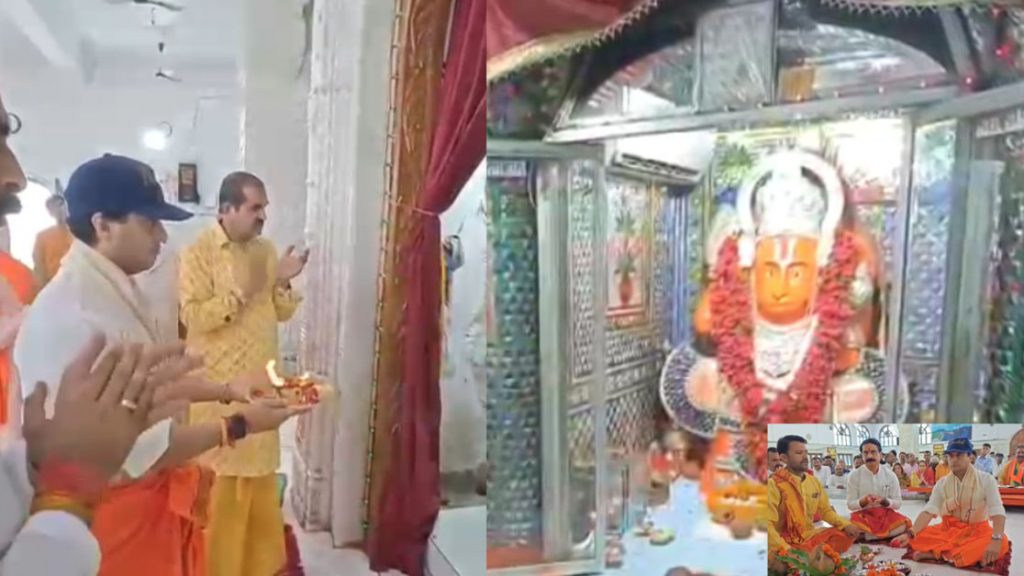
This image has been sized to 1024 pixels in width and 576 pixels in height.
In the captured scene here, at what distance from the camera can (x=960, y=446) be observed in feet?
7.04

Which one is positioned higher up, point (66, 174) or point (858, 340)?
point (66, 174)

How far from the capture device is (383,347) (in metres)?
2.16

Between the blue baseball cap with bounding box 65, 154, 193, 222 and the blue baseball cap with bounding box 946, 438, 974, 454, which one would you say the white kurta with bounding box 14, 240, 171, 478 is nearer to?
the blue baseball cap with bounding box 65, 154, 193, 222

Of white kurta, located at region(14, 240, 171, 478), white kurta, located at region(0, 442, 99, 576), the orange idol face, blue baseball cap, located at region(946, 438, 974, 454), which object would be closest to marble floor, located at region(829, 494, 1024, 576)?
blue baseball cap, located at region(946, 438, 974, 454)

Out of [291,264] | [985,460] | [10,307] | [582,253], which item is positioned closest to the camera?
[10,307]

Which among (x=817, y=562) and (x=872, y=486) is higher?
(x=872, y=486)

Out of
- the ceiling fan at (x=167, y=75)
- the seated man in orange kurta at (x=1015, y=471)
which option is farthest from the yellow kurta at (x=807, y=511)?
the ceiling fan at (x=167, y=75)

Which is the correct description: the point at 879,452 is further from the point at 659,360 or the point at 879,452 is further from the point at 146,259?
the point at 146,259

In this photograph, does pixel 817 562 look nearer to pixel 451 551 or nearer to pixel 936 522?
pixel 936 522

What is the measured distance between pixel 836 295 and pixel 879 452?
374 mm

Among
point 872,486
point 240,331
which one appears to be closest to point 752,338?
point 872,486

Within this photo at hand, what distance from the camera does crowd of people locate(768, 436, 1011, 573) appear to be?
217 centimetres

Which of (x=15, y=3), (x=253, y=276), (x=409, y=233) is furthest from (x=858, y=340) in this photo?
(x=15, y=3)

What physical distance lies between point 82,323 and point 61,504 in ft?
1.23
